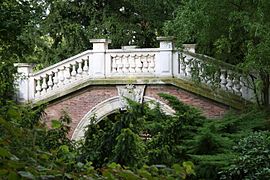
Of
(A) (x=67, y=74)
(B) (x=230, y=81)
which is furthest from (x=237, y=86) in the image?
(A) (x=67, y=74)

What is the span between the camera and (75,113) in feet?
44.2

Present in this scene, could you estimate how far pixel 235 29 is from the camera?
9.77 meters

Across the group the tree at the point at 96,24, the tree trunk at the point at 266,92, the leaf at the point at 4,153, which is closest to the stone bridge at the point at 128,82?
the tree trunk at the point at 266,92

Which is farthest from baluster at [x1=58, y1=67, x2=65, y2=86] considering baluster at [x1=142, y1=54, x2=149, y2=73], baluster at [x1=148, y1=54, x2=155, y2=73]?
baluster at [x1=148, y1=54, x2=155, y2=73]

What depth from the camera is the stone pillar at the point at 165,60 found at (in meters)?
12.4

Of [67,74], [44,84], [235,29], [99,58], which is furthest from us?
[44,84]

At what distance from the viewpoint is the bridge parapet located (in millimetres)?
11508

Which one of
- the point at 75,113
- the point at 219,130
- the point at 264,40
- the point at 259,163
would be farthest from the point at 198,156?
the point at 75,113

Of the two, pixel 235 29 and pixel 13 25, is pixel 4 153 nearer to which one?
pixel 13 25

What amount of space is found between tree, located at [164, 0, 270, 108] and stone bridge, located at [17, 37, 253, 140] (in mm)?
804

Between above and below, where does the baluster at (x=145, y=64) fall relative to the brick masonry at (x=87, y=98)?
above

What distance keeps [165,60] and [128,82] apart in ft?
3.51

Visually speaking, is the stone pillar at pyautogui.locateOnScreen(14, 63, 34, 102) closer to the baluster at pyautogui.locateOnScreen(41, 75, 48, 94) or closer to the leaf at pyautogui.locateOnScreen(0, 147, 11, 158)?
the baluster at pyautogui.locateOnScreen(41, 75, 48, 94)

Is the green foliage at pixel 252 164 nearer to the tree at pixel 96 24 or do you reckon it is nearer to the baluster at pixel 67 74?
the baluster at pixel 67 74
